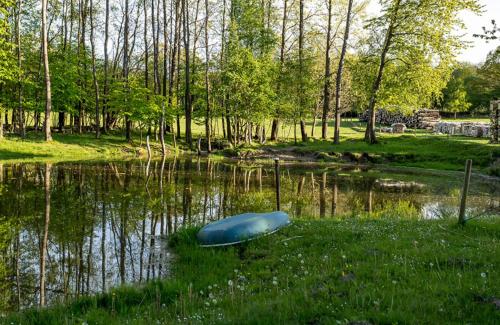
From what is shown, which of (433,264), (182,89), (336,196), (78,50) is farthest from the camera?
(182,89)

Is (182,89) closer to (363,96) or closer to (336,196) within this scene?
(363,96)

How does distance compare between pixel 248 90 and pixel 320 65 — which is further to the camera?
pixel 320 65

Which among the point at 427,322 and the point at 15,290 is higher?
the point at 427,322

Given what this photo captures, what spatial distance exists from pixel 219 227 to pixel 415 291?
5.77 metres

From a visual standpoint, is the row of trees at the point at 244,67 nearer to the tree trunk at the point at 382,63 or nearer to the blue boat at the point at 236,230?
the tree trunk at the point at 382,63

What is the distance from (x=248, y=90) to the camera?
45.4 m

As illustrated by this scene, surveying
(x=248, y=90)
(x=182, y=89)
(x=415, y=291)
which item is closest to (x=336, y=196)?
(x=415, y=291)

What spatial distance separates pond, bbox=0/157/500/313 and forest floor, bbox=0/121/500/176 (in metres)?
4.17

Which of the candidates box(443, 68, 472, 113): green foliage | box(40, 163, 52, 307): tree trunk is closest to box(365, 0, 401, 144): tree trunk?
box(40, 163, 52, 307): tree trunk

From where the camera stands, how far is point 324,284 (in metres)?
7.09

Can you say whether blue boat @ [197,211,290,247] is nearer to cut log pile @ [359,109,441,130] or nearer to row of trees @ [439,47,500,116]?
cut log pile @ [359,109,441,130]

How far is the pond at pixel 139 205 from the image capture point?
958 cm

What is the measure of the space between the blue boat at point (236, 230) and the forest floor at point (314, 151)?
81.3ft

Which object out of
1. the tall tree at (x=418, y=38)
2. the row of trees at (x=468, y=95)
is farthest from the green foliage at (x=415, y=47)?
the row of trees at (x=468, y=95)
